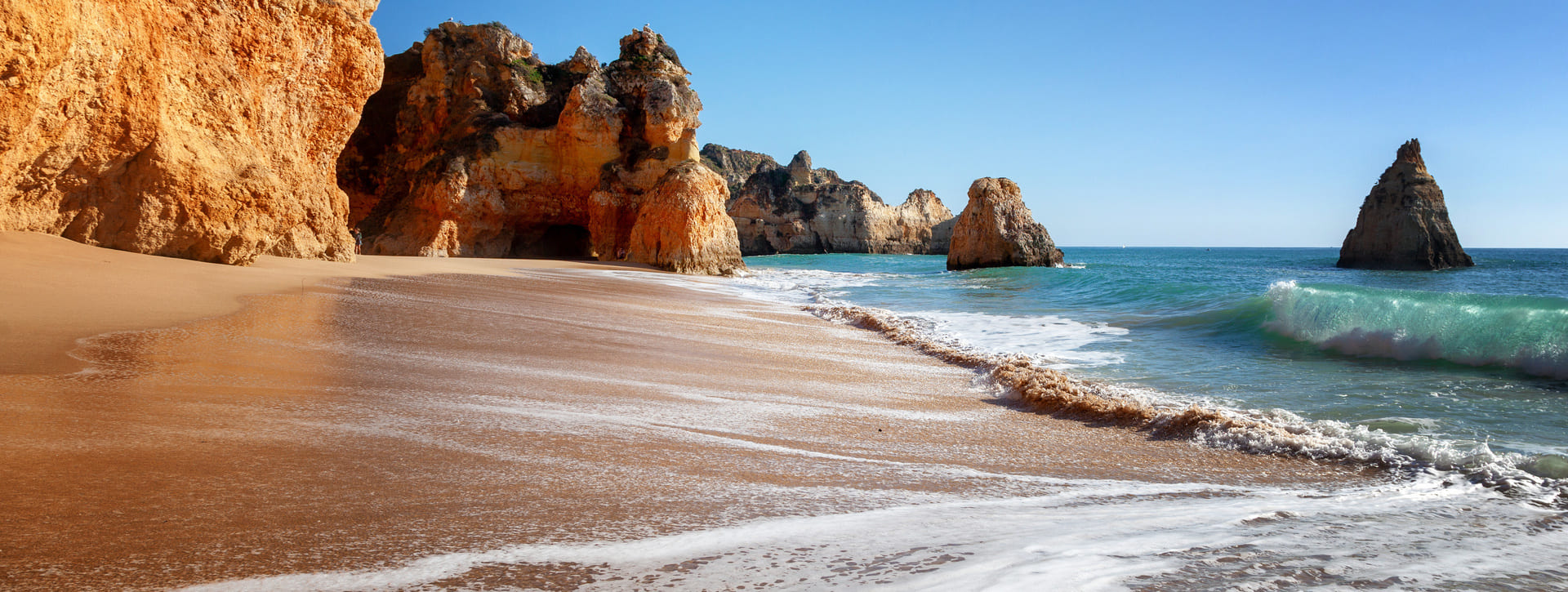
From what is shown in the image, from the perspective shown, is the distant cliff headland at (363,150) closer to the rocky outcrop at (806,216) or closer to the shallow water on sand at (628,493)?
the shallow water on sand at (628,493)

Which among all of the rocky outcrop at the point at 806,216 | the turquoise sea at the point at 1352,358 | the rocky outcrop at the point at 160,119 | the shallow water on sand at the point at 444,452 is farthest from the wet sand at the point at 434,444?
the rocky outcrop at the point at 806,216

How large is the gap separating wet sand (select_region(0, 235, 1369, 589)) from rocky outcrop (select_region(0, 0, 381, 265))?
2.51 metres

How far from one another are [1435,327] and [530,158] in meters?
26.0

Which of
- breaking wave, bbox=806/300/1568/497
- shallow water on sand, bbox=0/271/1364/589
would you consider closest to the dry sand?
shallow water on sand, bbox=0/271/1364/589

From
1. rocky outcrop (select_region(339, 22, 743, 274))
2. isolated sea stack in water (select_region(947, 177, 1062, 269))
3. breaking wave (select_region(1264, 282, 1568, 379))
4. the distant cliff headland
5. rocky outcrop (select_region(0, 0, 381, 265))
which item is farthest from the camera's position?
isolated sea stack in water (select_region(947, 177, 1062, 269))

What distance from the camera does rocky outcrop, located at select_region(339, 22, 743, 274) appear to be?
2575 cm

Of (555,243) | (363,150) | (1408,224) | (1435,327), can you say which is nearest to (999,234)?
(555,243)

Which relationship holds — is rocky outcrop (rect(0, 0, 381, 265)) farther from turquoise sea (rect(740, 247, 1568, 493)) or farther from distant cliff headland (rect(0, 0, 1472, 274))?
turquoise sea (rect(740, 247, 1568, 493))

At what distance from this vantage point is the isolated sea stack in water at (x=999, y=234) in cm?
3344

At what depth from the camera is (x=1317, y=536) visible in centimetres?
253

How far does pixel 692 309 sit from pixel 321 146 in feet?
29.4

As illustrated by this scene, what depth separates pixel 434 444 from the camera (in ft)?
10.1

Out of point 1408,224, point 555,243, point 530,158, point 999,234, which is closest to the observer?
point 530,158

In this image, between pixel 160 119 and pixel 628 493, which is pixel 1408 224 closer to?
pixel 628 493
